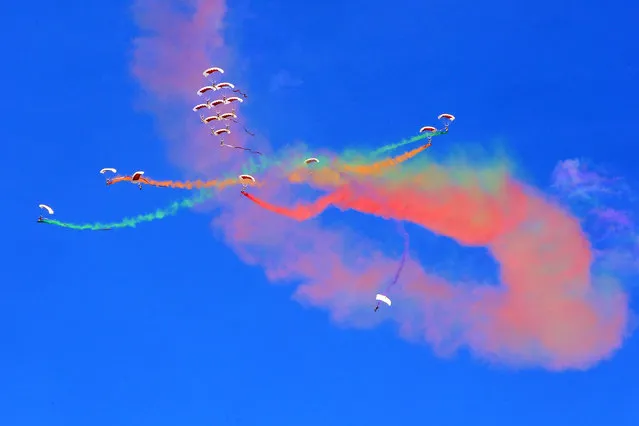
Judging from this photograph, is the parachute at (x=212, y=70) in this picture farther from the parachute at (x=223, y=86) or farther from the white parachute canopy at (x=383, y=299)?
the white parachute canopy at (x=383, y=299)

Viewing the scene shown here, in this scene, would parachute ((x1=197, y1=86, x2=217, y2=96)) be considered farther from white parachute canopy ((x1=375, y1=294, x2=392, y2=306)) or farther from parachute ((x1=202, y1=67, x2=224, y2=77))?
white parachute canopy ((x1=375, y1=294, x2=392, y2=306))

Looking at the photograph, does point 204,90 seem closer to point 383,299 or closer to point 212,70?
point 212,70

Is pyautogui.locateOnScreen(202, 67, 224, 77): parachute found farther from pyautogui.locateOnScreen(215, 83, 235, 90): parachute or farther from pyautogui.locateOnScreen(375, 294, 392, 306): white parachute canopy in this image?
pyautogui.locateOnScreen(375, 294, 392, 306): white parachute canopy

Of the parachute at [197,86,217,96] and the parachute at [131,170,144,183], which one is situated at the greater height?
the parachute at [197,86,217,96]

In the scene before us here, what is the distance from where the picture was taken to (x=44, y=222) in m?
49.5

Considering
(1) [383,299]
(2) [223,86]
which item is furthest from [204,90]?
(1) [383,299]

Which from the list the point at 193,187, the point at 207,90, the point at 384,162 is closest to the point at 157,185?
the point at 193,187

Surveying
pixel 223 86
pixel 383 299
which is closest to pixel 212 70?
pixel 223 86

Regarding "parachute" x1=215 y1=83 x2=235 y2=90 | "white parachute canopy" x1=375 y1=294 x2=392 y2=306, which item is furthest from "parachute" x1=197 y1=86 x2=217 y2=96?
"white parachute canopy" x1=375 y1=294 x2=392 y2=306

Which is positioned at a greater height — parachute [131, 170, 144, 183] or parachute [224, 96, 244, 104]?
parachute [224, 96, 244, 104]

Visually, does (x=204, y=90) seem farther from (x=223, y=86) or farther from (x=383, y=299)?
(x=383, y=299)

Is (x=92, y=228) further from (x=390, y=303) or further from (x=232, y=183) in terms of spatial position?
(x=390, y=303)

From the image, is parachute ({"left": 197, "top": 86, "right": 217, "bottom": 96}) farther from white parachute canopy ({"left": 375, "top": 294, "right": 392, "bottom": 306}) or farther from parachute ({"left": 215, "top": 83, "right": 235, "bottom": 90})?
white parachute canopy ({"left": 375, "top": 294, "right": 392, "bottom": 306})

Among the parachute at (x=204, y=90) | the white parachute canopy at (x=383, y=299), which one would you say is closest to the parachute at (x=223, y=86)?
the parachute at (x=204, y=90)
